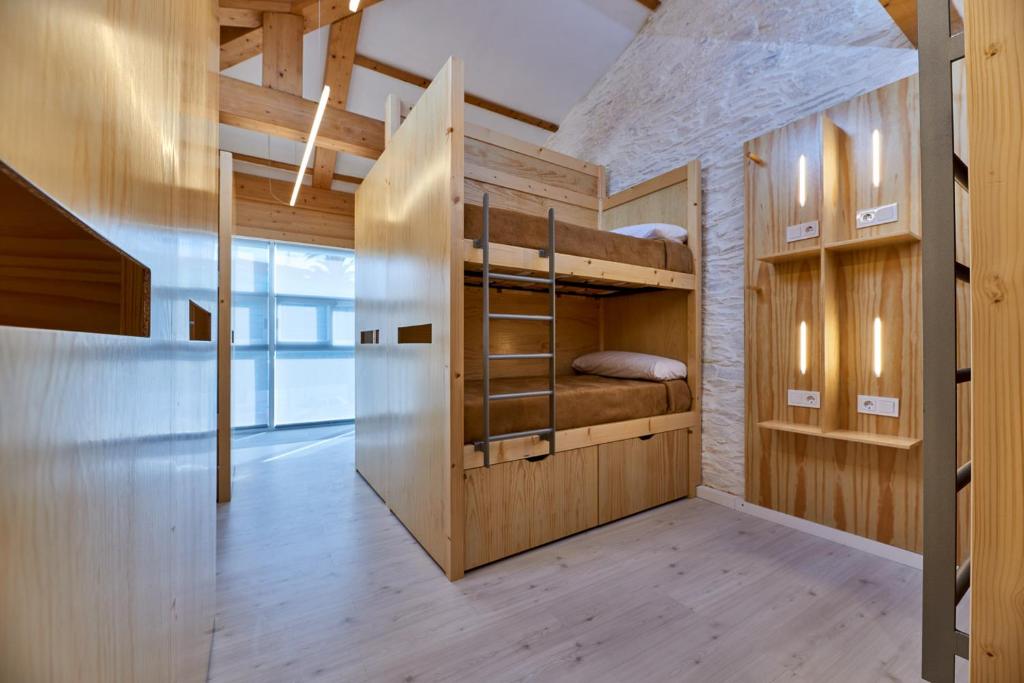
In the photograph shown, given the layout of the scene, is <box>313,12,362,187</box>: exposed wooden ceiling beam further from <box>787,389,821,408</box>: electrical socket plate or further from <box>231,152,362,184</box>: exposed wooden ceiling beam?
<box>787,389,821,408</box>: electrical socket plate

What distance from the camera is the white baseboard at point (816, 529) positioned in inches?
85.9

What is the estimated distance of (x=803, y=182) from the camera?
2527 mm

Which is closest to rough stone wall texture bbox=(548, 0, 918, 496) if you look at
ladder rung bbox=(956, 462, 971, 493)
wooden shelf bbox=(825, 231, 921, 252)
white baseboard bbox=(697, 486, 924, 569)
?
white baseboard bbox=(697, 486, 924, 569)

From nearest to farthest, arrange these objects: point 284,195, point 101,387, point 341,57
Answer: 1. point 101,387
2. point 341,57
3. point 284,195

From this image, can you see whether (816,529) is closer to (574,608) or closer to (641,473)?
(641,473)

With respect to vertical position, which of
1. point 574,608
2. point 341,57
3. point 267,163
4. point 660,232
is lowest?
point 574,608

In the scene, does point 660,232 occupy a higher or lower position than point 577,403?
higher

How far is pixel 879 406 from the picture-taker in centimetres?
228

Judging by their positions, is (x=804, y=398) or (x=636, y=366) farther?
(x=636, y=366)

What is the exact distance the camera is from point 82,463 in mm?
437

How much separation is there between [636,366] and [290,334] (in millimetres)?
4736

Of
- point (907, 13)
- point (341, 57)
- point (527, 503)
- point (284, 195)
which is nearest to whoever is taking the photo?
point (907, 13)

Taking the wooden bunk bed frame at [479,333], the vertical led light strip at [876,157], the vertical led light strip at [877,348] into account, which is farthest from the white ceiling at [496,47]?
the vertical led light strip at [877,348]

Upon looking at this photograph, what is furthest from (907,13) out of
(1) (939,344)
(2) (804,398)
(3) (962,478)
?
(3) (962,478)
